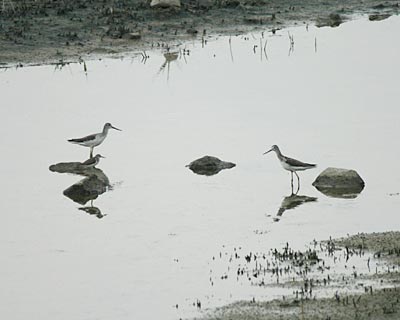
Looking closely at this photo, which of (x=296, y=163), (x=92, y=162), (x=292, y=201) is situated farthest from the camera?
(x=92, y=162)

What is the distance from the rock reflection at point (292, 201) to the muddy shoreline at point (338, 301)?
2.64 meters

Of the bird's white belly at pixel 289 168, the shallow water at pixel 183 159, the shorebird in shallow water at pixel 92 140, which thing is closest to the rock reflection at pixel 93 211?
the shallow water at pixel 183 159

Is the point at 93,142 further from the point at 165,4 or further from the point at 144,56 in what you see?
the point at 165,4

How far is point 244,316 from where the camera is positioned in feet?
34.0

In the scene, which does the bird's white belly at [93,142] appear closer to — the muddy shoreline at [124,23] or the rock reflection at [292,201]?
the rock reflection at [292,201]

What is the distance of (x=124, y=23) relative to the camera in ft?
81.2

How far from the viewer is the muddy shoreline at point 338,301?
404 inches

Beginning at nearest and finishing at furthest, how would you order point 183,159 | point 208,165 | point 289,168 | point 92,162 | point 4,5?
point 289,168 → point 208,165 → point 92,162 → point 183,159 → point 4,5

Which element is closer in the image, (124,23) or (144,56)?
(144,56)

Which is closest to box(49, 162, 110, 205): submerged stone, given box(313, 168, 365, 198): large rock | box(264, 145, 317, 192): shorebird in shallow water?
box(264, 145, 317, 192): shorebird in shallow water

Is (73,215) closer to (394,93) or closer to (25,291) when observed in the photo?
(25,291)

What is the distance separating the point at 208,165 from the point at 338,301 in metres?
6.13

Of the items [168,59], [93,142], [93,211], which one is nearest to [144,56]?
Answer: [168,59]

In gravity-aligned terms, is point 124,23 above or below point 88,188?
above
